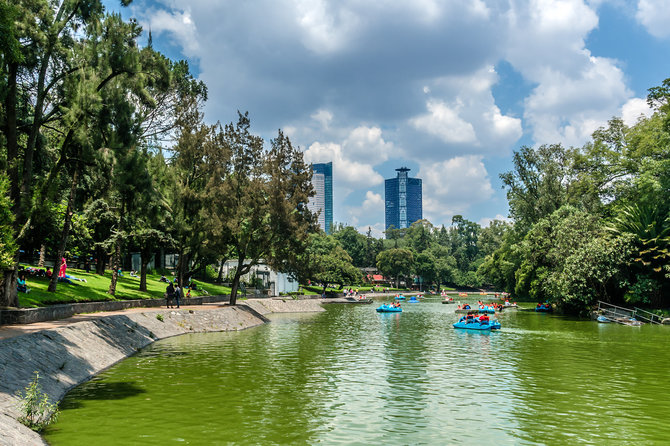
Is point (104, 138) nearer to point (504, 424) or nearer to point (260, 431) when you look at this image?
point (260, 431)

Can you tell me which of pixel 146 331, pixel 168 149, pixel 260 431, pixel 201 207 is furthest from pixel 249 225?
pixel 260 431

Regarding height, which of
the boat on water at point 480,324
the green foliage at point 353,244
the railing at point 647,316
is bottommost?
the boat on water at point 480,324

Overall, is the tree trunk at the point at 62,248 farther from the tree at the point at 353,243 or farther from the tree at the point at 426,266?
the tree at the point at 353,243

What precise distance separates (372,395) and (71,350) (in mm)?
13653

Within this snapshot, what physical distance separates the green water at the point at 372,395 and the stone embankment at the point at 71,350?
0.91 meters

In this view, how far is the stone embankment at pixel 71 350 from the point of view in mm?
13950

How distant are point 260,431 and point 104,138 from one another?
20953mm

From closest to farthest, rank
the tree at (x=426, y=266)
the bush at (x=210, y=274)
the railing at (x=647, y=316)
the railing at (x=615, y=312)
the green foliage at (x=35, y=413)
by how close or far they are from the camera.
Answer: the green foliage at (x=35, y=413) → the railing at (x=647, y=316) → the railing at (x=615, y=312) → the bush at (x=210, y=274) → the tree at (x=426, y=266)

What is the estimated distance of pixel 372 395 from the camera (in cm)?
1902

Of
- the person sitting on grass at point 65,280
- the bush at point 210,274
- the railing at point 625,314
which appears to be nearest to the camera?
the person sitting on grass at point 65,280

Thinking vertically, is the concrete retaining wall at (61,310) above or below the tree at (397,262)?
below

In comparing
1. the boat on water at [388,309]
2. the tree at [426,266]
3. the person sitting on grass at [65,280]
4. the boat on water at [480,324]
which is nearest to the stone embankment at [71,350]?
the person sitting on grass at [65,280]

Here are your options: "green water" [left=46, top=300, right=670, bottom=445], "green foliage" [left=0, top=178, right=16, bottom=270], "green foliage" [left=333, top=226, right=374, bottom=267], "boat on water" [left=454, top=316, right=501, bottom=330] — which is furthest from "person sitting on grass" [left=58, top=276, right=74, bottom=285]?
"green foliage" [left=333, top=226, right=374, bottom=267]

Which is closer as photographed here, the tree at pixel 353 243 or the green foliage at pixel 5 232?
the green foliage at pixel 5 232
